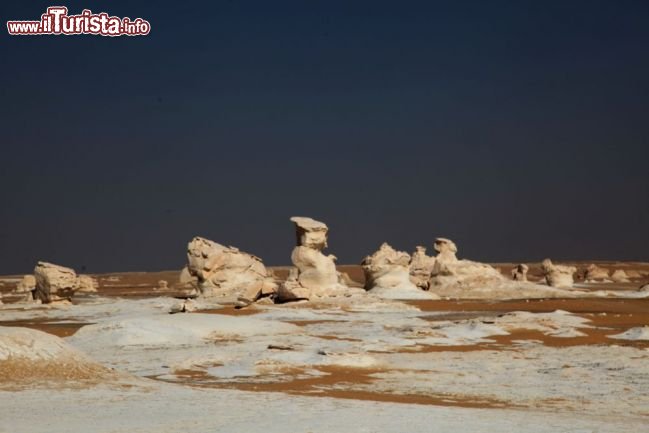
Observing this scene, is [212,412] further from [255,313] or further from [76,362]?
[255,313]

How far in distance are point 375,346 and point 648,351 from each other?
21.1 ft

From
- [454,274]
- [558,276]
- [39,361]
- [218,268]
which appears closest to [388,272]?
[454,274]

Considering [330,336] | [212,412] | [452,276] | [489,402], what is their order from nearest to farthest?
[212,412] → [489,402] → [330,336] → [452,276]

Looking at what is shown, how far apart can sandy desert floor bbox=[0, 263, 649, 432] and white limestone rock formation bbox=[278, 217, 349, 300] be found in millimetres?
5645

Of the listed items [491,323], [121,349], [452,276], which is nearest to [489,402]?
[121,349]

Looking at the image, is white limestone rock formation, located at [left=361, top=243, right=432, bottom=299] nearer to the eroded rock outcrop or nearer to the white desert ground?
the eroded rock outcrop

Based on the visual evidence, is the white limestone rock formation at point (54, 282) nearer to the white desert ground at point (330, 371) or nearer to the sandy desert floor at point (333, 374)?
the white desert ground at point (330, 371)

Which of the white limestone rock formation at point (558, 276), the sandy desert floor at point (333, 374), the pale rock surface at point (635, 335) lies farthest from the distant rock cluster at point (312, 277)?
the pale rock surface at point (635, 335)

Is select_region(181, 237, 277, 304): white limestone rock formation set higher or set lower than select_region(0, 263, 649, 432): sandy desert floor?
higher

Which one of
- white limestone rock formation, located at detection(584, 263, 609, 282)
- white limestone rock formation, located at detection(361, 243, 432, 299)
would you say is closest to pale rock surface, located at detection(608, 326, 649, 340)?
white limestone rock formation, located at detection(361, 243, 432, 299)

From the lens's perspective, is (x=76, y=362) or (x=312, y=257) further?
(x=312, y=257)

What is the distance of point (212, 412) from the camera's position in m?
12.5

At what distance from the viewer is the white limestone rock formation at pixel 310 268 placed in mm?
39625

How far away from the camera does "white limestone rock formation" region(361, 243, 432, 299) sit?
43500 mm
